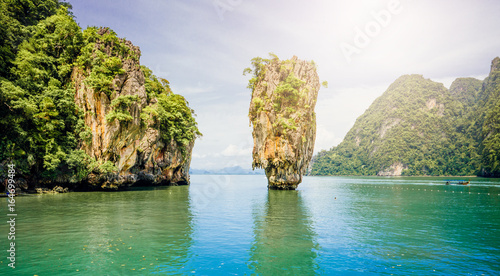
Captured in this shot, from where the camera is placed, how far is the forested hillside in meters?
117

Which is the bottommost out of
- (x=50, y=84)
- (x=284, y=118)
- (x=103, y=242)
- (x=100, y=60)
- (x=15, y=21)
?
(x=103, y=242)

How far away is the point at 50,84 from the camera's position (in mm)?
34875

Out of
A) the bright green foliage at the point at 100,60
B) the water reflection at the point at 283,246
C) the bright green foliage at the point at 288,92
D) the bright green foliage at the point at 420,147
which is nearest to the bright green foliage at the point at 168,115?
the bright green foliage at the point at 100,60

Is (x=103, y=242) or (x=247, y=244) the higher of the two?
(x=103, y=242)

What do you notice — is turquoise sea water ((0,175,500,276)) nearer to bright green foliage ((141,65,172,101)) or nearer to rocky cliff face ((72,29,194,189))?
rocky cliff face ((72,29,194,189))

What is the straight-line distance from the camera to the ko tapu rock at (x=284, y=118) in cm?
4328

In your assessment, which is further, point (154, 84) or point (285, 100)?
point (154, 84)

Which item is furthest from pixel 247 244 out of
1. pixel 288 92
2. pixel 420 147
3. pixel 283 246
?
pixel 420 147

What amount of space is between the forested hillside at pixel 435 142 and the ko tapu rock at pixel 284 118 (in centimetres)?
8833

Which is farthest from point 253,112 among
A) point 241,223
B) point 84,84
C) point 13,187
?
point 13,187

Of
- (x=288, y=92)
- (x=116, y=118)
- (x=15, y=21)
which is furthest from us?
(x=288, y=92)

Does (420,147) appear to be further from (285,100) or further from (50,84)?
(50,84)

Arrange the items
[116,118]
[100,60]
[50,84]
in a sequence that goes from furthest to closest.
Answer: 1. [100,60]
2. [116,118]
3. [50,84]

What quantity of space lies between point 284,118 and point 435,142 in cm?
15950
